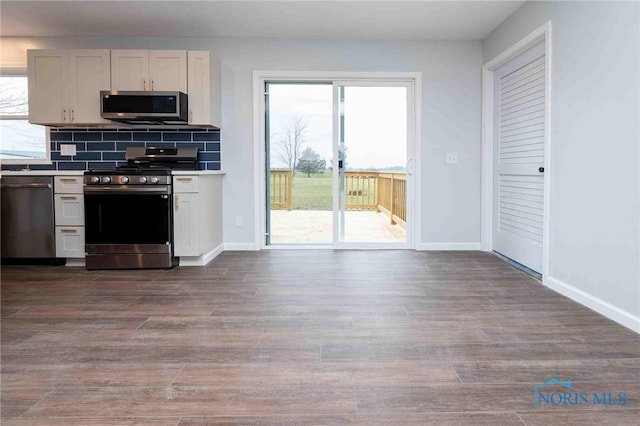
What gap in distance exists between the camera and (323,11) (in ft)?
13.1

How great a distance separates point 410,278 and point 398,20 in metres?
2.41

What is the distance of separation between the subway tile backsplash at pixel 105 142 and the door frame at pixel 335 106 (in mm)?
549

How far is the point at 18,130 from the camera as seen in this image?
192 inches

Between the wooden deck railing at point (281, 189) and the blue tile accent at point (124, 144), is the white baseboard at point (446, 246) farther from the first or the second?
the blue tile accent at point (124, 144)

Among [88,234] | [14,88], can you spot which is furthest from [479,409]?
[14,88]

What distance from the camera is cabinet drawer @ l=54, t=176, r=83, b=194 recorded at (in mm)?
4078

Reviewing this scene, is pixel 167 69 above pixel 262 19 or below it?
below

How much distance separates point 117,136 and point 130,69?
81 centimetres

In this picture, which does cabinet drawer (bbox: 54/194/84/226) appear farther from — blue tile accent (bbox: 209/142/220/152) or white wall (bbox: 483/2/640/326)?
white wall (bbox: 483/2/640/326)

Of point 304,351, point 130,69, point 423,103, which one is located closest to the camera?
point 304,351

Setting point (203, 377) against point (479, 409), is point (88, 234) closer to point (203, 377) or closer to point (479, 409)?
point (203, 377)

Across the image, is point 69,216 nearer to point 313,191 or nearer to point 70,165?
point 70,165

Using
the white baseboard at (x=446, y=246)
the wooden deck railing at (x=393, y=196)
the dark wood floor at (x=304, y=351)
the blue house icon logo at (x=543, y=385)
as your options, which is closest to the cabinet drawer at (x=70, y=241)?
the dark wood floor at (x=304, y=351)

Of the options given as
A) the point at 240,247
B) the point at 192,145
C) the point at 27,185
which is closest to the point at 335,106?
the point at 192,145
